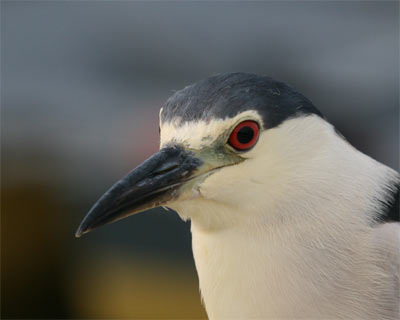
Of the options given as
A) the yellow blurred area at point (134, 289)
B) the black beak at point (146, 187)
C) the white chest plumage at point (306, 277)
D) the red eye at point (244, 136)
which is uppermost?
the red eye at point (244, 136)

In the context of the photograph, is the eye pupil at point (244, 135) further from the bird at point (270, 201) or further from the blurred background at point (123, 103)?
the blurred background at point (123, 103)

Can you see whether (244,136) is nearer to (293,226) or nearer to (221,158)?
(221,158)

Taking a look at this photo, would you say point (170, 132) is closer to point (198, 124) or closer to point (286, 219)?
point (198, 124)

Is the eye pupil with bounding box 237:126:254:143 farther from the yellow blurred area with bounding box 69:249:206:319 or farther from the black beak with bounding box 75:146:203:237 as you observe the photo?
the yellow blurred area with bounding box 69:249:206:319

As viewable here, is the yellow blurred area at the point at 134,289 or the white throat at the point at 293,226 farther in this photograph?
the yellow blurred area at the point at 134,289

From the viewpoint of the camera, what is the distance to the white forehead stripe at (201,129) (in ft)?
4.64

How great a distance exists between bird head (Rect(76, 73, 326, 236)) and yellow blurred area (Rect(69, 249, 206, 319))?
2.35 metres

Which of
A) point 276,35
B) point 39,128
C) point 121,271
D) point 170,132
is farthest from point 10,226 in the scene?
point 276,35

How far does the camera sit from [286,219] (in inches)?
58.0

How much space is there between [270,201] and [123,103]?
430cm

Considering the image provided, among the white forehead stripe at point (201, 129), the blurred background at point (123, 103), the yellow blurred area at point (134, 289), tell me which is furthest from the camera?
the blurred background at point (123, 103)

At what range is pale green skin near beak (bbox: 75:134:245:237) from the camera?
142 centimetres

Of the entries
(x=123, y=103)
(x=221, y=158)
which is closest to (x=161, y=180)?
(x=221, y=158)

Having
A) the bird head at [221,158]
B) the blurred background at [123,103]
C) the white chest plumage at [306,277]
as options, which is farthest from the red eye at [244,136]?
the blurred background at [123,103]
